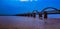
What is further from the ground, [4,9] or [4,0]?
[4,0]

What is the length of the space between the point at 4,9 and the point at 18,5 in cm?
36

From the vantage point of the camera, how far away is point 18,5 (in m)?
2.99

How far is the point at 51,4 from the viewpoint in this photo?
2949mm

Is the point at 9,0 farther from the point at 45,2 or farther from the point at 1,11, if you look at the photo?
the point at 45,2

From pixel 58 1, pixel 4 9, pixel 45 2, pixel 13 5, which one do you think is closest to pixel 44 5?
pixel 45 2

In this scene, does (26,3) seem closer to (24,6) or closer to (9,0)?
(24,6)

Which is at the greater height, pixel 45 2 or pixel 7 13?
pixel 45 2

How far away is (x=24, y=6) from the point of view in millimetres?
3031

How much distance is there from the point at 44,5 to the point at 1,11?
108 centimetres

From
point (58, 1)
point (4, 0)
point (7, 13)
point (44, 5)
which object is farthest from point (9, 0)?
point (58, 1)

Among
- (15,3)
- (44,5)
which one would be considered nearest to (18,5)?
(15,3)

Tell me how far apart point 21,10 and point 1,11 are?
510 mm

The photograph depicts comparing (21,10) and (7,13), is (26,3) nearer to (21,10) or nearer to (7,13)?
(21,10)

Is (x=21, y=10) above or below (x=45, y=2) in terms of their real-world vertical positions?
below
